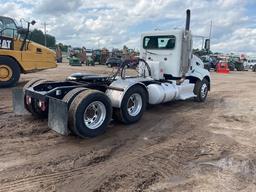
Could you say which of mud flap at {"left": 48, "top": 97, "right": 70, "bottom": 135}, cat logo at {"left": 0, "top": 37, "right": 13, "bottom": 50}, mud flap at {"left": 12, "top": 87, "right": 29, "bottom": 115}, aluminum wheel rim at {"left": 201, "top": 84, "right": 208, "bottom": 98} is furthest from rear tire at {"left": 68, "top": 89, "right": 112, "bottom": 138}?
cat logo at {"left": 0, "top": 37, "right": 13, "bottom": 50}

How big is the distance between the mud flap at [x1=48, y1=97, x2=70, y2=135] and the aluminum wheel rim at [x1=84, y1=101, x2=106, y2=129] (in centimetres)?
56

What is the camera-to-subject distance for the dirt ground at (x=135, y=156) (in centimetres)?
427

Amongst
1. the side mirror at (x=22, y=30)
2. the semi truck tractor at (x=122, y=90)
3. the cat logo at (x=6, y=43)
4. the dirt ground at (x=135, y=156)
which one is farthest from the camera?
the side mirror at (x=22, y=30)

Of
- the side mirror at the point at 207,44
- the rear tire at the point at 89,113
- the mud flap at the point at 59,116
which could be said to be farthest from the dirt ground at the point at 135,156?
the side mirror at the point at 207,44

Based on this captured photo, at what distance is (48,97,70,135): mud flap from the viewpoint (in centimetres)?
548

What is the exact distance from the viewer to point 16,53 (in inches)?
493

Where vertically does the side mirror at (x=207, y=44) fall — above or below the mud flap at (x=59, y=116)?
above

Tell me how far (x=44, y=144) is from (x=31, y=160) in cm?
80

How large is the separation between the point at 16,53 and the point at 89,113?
7.68 metres

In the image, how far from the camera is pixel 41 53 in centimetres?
1346

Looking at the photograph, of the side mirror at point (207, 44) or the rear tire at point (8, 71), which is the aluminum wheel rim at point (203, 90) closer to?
the side mirror at point (207, 44)

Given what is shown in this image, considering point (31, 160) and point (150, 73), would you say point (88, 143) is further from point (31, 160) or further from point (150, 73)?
point (150, 73)

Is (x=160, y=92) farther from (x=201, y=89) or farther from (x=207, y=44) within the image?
(x=207, y=44)

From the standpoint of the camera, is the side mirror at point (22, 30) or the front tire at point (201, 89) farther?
the side mirror at point (22, 30)
